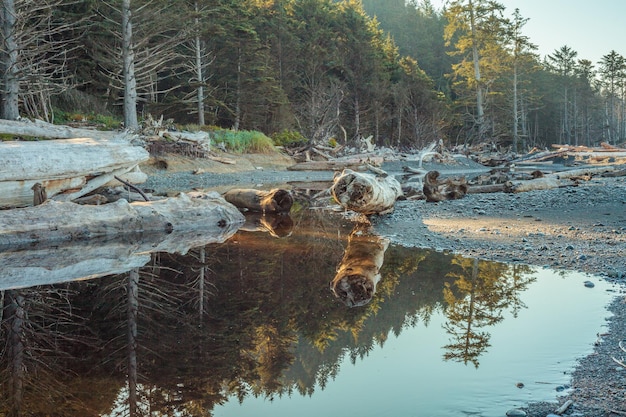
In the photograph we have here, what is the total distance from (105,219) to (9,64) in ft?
30.8

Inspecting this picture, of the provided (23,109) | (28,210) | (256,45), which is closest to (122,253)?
(28,210)

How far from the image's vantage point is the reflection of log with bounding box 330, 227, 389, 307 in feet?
18.2

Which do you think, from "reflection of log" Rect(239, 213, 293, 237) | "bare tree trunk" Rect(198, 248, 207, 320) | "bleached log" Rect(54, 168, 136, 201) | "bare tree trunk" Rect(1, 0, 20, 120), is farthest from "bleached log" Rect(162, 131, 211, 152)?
"bare tree trunk" Rect(198, 248, 207, 320)

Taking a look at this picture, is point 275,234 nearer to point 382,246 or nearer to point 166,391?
point 382,246

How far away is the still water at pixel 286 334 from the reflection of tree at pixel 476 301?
0.02 m

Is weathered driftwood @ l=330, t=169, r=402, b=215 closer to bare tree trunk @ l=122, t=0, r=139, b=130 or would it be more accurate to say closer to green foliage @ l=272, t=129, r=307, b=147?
bare tree trunk @ l=122, t=0, r=139, b=130

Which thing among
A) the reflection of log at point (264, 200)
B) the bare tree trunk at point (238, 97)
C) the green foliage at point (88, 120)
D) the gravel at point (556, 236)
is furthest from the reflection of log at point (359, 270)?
the bare tree trunk at point (238, 97)

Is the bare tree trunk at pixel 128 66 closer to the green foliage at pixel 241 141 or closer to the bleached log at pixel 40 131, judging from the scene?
the green foliage at pixel 241 141

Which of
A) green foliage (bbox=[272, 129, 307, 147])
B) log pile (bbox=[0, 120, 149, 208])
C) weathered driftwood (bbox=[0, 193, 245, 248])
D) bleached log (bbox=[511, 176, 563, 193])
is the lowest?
weathered driftwood (bbox=[0, 193, 245, 248])

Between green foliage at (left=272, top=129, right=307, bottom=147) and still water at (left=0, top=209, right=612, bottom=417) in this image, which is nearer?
still water at (left=0, top=209, right=612, bottom=417)

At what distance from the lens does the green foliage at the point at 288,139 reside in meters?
31.0

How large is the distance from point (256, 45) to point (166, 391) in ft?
98.0

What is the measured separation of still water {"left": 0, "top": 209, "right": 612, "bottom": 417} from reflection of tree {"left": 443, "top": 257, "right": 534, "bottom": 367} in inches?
0.9

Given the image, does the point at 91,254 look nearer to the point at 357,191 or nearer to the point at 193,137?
the point at 357,191
